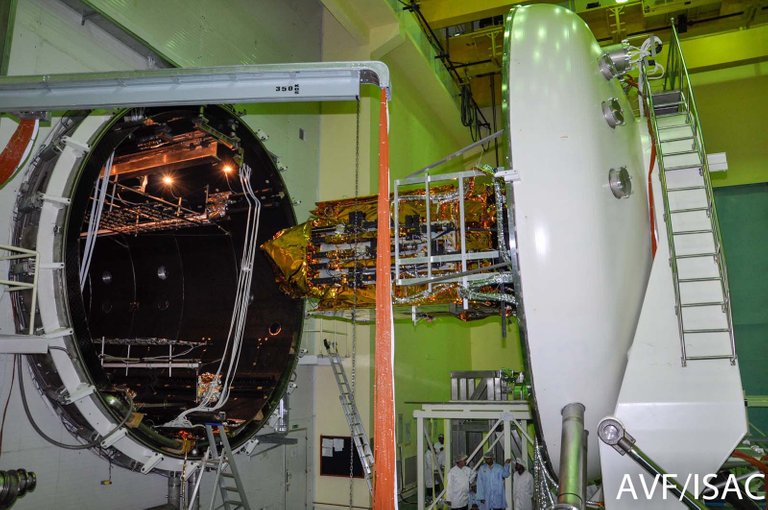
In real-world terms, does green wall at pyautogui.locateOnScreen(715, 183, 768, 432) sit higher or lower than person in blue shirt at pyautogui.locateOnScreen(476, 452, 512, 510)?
higher

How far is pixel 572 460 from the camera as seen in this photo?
2.75 m

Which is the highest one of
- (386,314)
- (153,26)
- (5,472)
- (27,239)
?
(153,26)

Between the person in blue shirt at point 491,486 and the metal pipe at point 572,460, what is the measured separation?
561cm

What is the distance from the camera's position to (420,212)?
17.3 feet

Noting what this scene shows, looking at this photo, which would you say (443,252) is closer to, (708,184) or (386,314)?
(708,184)

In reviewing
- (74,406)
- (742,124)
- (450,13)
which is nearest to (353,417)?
(74,406)

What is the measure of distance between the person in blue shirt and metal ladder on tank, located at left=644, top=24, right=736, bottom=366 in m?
5.69

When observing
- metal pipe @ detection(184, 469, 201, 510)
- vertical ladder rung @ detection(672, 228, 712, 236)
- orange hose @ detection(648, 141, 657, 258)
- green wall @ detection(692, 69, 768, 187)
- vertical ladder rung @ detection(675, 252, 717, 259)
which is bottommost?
metal pipe @ detection(184, 469, 201, 510)

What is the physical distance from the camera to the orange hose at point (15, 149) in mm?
3949

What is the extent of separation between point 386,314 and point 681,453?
5.85 feet

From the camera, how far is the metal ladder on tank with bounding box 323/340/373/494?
717cm

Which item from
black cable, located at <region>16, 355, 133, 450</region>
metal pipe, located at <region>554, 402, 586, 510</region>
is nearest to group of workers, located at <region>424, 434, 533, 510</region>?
black cable, located at <region>16, 355, 133, 450</region>

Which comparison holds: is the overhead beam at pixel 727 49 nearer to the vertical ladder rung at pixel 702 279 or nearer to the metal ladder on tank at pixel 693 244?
the metal ladder on tank at pixel 693 244

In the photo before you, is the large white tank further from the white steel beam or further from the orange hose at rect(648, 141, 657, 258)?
the white steel beam
